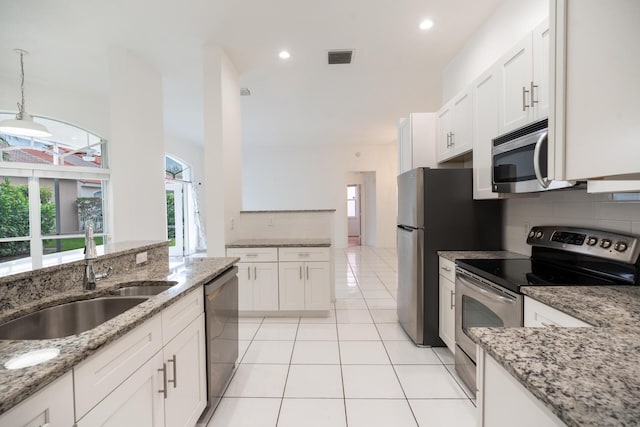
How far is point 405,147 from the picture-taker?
3293mm

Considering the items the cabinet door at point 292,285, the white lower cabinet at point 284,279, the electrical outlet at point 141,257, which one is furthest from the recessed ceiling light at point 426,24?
the electrical outlet at point 141,257

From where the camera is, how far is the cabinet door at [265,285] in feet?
10.3

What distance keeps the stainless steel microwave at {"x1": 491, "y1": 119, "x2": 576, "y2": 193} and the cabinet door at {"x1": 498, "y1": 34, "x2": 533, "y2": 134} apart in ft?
0.29

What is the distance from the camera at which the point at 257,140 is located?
24.9 feet

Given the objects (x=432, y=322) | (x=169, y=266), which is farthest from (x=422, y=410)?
(x=169, y=266)

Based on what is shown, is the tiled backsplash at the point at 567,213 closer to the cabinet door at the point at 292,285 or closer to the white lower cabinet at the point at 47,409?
the cabinet door at the point at 292,285

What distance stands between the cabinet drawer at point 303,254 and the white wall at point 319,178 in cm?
505

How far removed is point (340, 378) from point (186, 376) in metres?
1.14

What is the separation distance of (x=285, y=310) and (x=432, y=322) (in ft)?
5.16

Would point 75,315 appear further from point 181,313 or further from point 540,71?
point 540,71

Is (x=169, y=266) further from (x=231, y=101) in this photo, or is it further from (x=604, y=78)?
(x=604, y=78)

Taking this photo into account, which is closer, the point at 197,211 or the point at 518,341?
the point at 518,341

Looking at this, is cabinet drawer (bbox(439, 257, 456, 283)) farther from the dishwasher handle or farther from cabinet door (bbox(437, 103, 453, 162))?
the dishwasher handle

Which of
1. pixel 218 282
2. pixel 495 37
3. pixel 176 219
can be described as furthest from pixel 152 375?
pixel 176 219
